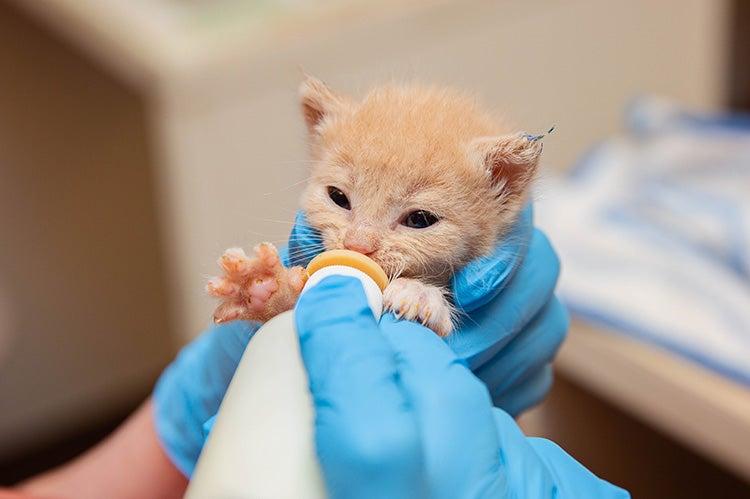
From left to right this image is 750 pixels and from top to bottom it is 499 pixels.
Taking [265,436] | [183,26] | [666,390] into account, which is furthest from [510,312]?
[183,26]

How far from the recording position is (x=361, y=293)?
0.41 m

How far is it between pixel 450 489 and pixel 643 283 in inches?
31.6

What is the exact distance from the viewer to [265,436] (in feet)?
1.13

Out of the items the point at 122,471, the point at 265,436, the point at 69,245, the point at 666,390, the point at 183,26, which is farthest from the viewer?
the point at 69,245

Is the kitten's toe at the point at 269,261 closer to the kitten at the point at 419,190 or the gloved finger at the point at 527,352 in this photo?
the kitten at the point at 419,190

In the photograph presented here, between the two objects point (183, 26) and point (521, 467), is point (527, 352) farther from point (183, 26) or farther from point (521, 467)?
point (183, 26)

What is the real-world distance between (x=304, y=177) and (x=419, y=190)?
0.10 metres

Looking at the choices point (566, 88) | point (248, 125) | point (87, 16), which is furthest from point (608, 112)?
point (87, 16)

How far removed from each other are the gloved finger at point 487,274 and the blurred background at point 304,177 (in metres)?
0.06

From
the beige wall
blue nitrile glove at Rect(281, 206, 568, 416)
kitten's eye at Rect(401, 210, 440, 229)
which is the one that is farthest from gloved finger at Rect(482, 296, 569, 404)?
the beige wall

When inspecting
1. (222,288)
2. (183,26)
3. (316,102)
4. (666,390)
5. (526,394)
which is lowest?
(666,390)

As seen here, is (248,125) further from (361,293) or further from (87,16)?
(361,293)

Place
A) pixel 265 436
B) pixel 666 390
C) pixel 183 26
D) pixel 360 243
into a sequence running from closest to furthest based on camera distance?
1. pixel 265 436
2. pixel 360 243
3. pixel 666 390
4. pixel 183 26

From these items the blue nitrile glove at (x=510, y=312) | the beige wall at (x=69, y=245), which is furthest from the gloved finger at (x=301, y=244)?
the beige wall at (x=69, y=245)
